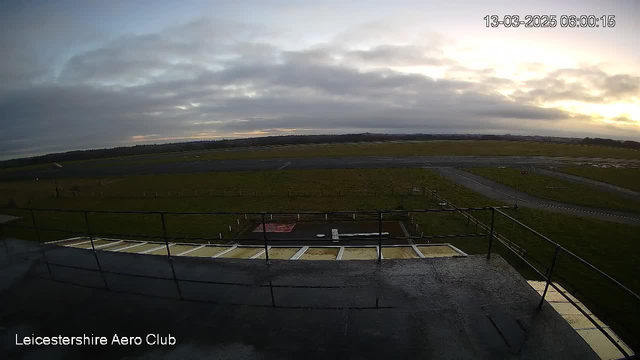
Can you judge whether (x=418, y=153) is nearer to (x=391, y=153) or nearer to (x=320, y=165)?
(x=391, y=153)

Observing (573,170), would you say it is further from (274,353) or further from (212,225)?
(274,353)

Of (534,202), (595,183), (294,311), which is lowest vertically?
(534,202)

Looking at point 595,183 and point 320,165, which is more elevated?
point 320,165

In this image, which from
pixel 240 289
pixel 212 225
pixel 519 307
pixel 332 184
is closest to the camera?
pixel 519 307

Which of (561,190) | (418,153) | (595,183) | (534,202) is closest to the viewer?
(534,202)

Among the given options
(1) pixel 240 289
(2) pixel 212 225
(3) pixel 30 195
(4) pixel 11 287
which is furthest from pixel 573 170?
(3) pixel 30 195

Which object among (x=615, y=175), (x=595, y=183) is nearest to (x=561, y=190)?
(x=595, y=183)
